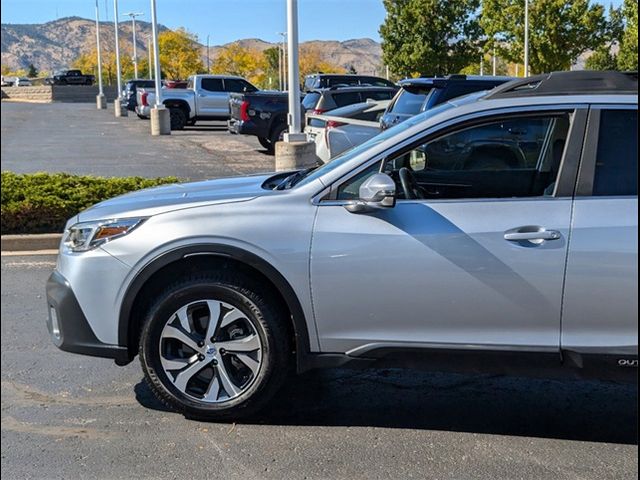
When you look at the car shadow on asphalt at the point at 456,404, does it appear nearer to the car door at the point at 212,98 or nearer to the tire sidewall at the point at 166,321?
the tire sidewall at the point at 166,321

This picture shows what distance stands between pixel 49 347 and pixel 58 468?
5.86 feet

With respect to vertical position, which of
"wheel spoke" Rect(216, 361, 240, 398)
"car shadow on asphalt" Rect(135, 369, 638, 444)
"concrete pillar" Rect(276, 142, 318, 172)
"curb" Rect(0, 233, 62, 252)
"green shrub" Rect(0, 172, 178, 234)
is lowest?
"car shadow on asphalt" Rect(135, 369, 638, 444)

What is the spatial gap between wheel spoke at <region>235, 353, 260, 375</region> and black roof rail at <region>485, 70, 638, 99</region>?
1907 mm

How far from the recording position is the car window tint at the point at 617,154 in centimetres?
381

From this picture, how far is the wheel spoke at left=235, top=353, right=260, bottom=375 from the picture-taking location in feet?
13.3

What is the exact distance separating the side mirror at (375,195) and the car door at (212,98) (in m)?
24.8

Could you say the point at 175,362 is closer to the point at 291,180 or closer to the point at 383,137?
the point at 291,180

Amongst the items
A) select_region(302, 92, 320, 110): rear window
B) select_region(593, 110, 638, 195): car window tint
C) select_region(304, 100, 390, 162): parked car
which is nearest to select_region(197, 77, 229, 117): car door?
select_region(302, 92, 320, 110): rear window

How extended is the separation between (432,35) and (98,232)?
40.6 meters

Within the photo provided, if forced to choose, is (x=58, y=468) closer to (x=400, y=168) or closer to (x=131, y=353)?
(x=131, y=353)

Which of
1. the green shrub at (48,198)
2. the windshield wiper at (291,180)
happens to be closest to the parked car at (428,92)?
the green shrub at (48,198)

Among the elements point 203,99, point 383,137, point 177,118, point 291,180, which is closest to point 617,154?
point 383,137

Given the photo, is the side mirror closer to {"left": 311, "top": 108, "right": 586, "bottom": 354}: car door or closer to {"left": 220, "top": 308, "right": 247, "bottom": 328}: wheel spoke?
{"left": 311, "top": 108, "right": 586, "bottom": 354}: car door

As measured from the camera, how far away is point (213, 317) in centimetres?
405
